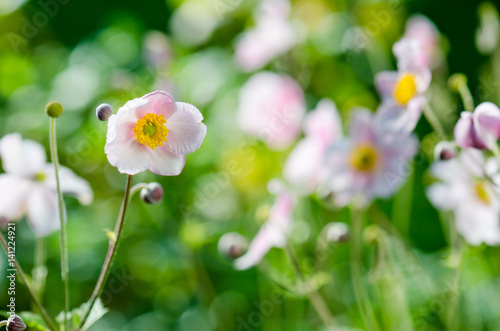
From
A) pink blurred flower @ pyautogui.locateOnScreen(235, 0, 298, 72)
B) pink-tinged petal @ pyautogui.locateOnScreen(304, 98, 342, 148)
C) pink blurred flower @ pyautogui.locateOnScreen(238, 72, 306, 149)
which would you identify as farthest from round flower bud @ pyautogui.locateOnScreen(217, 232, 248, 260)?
pink blurred flower @ pyautogui.locateOnScreen(235, 0, 298, 72)

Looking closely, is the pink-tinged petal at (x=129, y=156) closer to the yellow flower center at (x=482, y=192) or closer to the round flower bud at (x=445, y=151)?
the round flower bud at (x=445, y=151)

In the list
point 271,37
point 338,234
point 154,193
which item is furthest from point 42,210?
point 271,37

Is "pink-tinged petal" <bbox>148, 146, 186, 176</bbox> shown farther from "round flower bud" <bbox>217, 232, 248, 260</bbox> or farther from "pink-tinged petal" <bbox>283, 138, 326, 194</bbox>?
"pink-tinged petal" <bbox>283, 138, 326, 194</bbox>

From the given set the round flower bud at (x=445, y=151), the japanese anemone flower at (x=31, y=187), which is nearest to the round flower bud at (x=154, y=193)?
the japanese anemone flower at (x=31, y=187)

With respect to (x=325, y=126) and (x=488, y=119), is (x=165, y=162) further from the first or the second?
(x=325, y=126)

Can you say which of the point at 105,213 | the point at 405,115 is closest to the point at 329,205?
the point at 405,115

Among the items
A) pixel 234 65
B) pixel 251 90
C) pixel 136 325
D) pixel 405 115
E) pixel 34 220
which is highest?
pixel 405 115

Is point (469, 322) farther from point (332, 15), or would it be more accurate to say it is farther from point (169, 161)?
point (332, 15)
